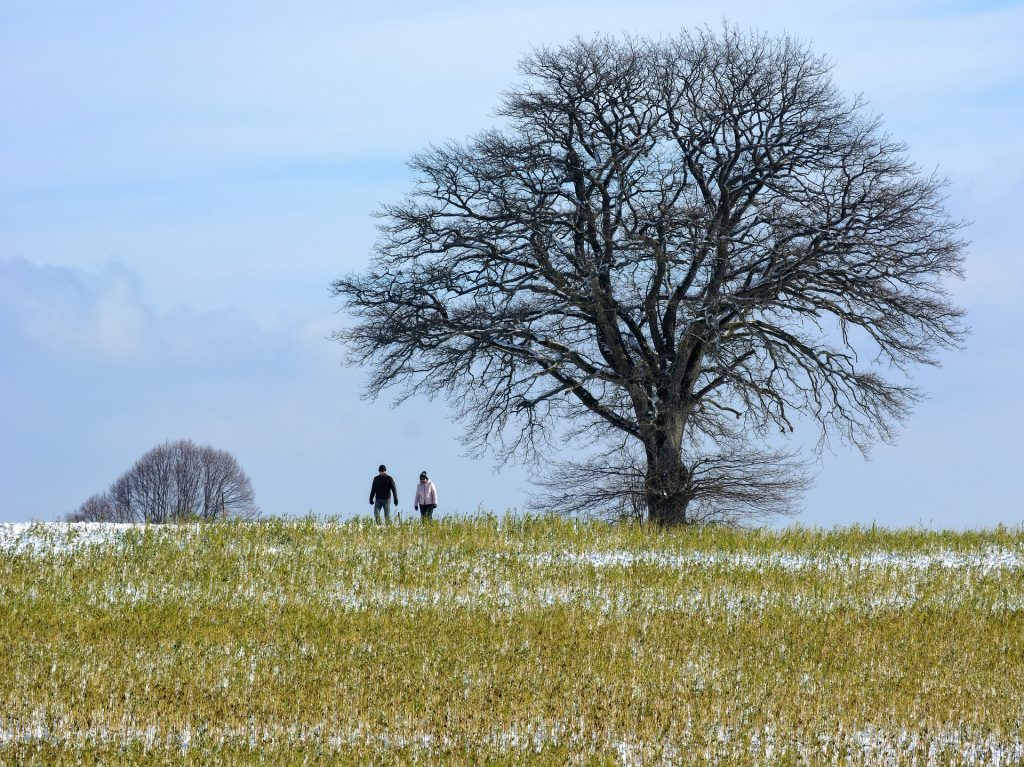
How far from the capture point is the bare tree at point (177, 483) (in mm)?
61156

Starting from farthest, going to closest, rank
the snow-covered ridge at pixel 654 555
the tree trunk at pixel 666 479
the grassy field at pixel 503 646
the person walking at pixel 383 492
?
the tree trunk at pixel 666 479, the person walking at pixel 383 492, the snow-covered ridge at pixel 654 555, the grassy field at pixel 503 646

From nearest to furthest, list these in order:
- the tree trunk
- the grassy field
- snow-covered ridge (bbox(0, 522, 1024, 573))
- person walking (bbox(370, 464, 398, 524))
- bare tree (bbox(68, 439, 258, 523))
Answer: the grassy field < snow-covered ridge (bbox(0, 522, 1024, 573)) < person walking (bbox(370, 464, 398, 524)) < the tree trunk < bare tree (bbox(68, 439, 258, 523))

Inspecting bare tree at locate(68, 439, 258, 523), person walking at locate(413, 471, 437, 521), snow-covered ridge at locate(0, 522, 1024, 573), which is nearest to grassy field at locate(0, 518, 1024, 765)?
snow-covered ridge at locate(0, 522, 1024, 573)

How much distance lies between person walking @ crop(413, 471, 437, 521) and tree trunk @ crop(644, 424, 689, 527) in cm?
580

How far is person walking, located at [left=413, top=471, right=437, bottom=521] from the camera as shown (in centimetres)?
2627

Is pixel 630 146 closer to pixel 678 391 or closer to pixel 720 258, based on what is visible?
pixel 720 258

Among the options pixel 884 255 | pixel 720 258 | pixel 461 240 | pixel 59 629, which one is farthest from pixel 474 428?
pixel 59 629

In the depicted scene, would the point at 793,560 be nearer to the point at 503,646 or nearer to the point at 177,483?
the point at 503,646

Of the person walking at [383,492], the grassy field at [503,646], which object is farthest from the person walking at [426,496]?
the grassy field at [503,646]

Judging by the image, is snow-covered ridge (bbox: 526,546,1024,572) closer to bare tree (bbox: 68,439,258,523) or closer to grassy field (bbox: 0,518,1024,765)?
grassy field (bbox: 0,518,1024,765)

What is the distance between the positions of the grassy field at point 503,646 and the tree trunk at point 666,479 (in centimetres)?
632

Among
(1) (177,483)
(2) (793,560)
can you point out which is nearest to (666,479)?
(2) (793,560)

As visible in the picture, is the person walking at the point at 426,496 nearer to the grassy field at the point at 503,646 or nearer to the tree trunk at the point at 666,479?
the grassy field at the point at 503,646

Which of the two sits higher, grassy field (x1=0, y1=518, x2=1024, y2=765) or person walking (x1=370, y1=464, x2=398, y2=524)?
person walking (x1=370, y1=464, x2=398, y2=524)
